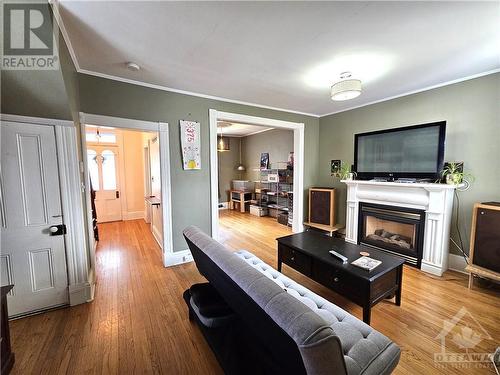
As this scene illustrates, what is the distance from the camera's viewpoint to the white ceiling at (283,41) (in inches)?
61.3

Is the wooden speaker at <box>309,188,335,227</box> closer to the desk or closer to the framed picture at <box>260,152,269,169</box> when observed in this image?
the framed picture at <box>260,152,269,169</box>

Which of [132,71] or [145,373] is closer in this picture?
[145,373]

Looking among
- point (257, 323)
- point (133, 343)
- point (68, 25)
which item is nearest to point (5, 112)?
point (68, 25)

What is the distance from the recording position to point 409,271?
9.65 feet

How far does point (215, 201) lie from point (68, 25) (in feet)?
8.26

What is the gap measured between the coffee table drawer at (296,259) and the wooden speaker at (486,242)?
1901mm

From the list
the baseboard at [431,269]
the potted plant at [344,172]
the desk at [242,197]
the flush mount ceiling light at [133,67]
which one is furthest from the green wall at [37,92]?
the desk at [242,197]

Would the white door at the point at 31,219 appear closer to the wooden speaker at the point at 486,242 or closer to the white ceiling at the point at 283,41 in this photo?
the white ceiling at the point at 283,41

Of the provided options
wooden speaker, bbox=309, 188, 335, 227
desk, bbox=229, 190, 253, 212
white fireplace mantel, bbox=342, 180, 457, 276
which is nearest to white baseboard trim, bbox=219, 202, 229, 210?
desk, bbox=229, 190, 253, 212

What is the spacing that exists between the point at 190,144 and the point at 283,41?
1865 mm

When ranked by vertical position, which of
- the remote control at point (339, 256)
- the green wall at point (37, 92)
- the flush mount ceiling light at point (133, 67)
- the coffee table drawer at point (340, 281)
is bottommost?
the coffee table drawer at point (340, 281)

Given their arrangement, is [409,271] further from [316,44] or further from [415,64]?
[316,44]

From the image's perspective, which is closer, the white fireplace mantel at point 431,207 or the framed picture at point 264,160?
the white fireplace mantel at point 431,207

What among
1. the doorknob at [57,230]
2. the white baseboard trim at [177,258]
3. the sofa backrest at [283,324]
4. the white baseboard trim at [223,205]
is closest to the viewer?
the sofa backrest at [283,324]
